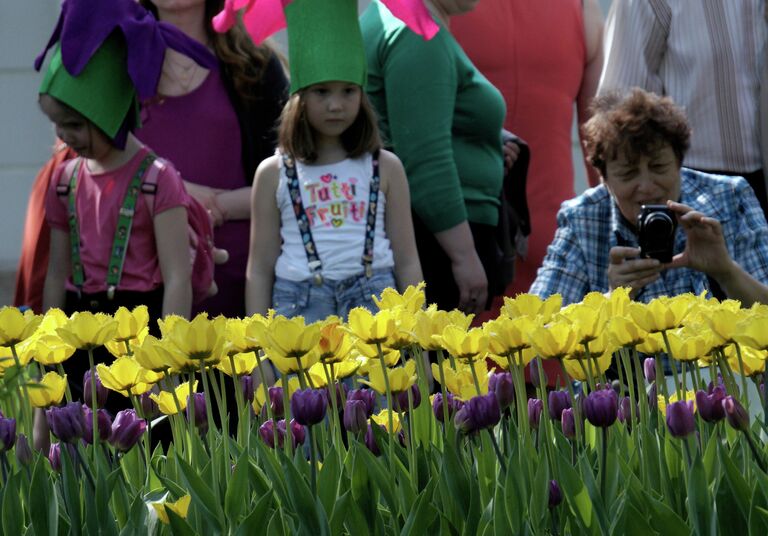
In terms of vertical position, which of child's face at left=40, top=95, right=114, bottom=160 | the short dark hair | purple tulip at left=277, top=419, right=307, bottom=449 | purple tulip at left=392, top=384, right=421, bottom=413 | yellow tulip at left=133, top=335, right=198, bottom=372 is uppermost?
child's face at left=40, top=95, right=114, bottom=160

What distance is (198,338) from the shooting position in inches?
72.6

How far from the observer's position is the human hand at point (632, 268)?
3273 millimetres

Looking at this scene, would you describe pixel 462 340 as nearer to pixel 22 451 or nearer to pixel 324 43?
pixel 22 451

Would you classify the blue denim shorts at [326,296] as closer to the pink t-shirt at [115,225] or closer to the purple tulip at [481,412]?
the pink t-shirt at [115,225]

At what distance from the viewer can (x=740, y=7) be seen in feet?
12.9

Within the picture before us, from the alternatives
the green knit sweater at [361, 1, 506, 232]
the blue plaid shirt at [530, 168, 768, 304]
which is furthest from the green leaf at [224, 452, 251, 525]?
the green knit sweater at [361, 1, 506, 232]

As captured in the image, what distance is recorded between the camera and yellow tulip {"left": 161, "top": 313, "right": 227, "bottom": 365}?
6.04 ft

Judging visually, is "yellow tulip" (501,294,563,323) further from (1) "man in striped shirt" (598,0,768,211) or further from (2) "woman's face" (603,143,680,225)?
(1) "man in striped shirt" (598,0,768,211)

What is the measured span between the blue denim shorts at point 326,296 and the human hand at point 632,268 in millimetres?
607

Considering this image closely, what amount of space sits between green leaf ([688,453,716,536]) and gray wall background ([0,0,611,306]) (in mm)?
5364

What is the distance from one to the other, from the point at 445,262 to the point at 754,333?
90.0 inches

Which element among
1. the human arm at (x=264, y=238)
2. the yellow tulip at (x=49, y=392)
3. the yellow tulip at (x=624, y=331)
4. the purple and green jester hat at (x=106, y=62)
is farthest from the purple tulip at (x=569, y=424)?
the purple and green jester hat at (x=106, y=62)

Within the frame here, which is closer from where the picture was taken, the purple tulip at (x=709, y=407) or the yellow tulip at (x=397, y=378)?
the purple tulip at (x=709, y=407)

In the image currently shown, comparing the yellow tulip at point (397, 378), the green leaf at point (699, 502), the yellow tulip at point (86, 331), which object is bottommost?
the green leaf at point (699, 502)
